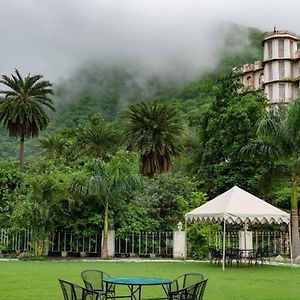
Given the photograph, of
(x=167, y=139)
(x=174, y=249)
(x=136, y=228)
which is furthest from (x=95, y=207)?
(x=167, y=139)

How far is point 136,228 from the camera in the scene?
27062mm

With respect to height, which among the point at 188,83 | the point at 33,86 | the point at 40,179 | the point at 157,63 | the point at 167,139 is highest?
the point at 157,63

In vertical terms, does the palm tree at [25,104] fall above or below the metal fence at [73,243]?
above

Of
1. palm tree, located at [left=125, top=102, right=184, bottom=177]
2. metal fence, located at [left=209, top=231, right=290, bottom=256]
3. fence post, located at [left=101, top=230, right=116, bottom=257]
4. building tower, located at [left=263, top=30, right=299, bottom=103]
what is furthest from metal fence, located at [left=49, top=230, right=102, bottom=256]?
building tower, located at [left=263, top=30, right=299, bottom=103]

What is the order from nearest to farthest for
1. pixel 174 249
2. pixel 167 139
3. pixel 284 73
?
pixel 174 249
pixel 167 139
pixel 284 73

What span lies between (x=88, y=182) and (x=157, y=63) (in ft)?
211

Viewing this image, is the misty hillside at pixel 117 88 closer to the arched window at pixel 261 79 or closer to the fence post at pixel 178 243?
the arched window at pixel 261 79

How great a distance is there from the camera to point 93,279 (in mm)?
9617

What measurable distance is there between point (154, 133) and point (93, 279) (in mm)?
30021

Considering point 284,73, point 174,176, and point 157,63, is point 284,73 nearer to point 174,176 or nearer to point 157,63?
point 157,63

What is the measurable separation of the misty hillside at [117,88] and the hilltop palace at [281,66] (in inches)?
315

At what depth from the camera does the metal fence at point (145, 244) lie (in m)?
27.0

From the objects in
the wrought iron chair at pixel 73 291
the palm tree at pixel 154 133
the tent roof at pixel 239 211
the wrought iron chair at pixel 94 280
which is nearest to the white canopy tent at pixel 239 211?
the tent roof at pixel 239 211

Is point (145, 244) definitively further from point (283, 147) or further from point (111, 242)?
point (283, 147)
